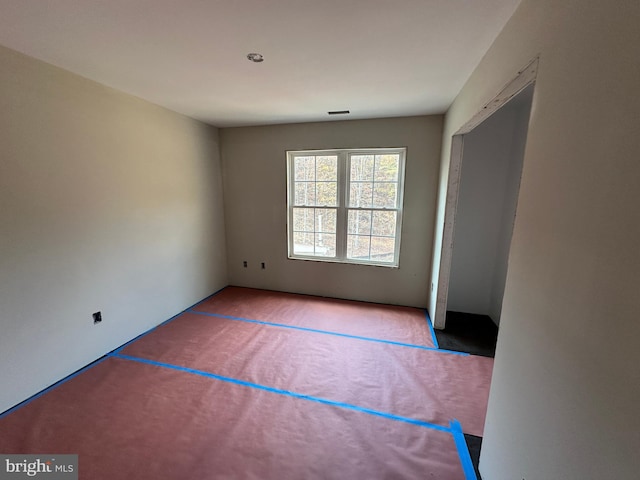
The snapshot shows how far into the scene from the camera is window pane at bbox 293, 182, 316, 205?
3803mm

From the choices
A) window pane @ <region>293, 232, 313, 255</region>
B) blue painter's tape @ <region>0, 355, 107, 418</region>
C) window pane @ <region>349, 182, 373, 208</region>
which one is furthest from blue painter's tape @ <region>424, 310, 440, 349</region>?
blue painter's tape @ <region>0, 355, 107, 418</region>

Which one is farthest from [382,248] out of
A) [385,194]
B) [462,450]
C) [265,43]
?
[265,43]

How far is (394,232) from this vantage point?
3.58m

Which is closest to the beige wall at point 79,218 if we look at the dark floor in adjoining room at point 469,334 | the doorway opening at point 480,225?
the doorway opening at point 480,225

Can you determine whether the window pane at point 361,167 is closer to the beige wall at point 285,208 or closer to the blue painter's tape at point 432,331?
the beige wall at point 285,208

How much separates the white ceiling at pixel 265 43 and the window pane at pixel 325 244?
191cm

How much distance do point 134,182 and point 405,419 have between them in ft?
10.7

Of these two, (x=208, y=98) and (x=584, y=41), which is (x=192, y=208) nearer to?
(x=208, y=98)

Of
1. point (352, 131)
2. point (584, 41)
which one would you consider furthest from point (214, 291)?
point (584, 41)

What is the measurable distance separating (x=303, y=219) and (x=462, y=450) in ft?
10.1

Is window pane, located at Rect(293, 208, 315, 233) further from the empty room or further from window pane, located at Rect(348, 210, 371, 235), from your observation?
window pane, located at Rect(348, 210, 371, 235)

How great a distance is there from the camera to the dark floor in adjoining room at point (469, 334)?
2.68 m

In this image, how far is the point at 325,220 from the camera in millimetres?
3828

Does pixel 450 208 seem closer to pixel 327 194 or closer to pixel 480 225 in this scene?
pixel 480 225
